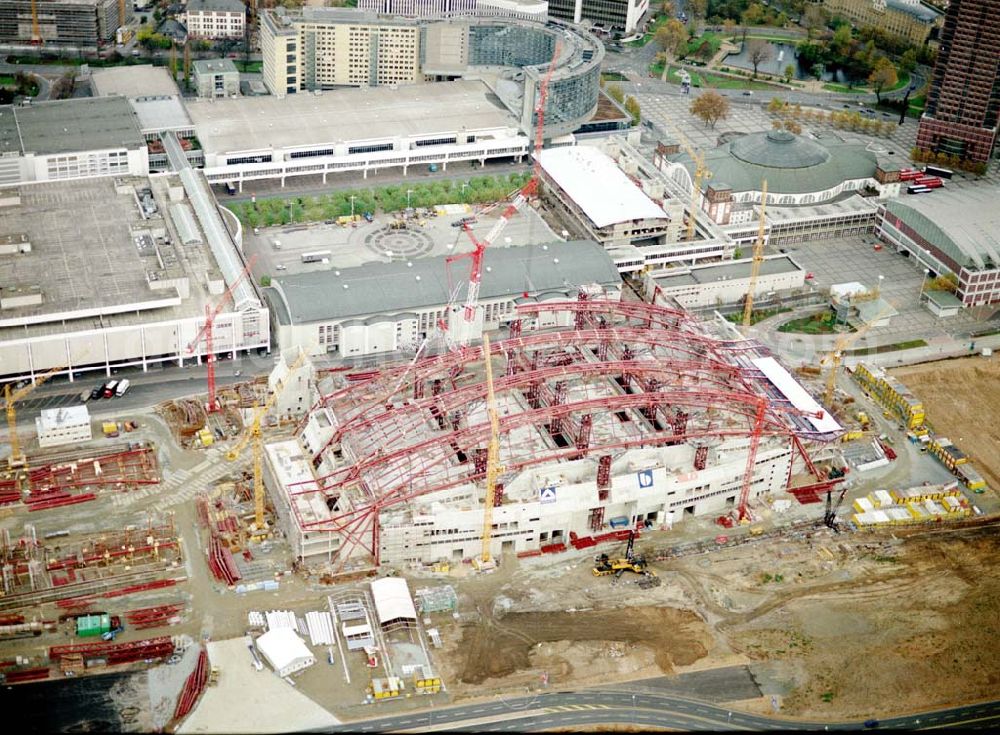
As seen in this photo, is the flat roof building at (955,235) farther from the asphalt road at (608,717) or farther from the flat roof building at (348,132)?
the asphalt road at (608,717)

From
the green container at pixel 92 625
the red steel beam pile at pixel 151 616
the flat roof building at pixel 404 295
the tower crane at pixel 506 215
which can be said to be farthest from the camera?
the tower crane at pixel 506 215

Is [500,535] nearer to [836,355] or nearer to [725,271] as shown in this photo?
[836,355]

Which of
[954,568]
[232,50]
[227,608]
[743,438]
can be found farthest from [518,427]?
[232,50]

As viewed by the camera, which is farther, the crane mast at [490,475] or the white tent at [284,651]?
A: the crane mast at [490,475]

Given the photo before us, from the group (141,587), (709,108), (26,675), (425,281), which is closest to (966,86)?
(709,108)

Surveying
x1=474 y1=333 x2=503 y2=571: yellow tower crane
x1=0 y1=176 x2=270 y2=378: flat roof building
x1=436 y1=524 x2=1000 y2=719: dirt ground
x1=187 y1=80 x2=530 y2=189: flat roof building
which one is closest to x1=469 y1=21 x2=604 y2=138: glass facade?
x1=187 y1=80 x2=530 y2=189: flat roof building

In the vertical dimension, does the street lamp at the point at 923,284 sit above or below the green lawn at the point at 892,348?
above

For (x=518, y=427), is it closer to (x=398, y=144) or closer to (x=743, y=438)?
(x=743, y=438)

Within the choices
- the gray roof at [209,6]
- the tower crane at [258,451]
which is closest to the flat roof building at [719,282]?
the tower crane at [258,451]
